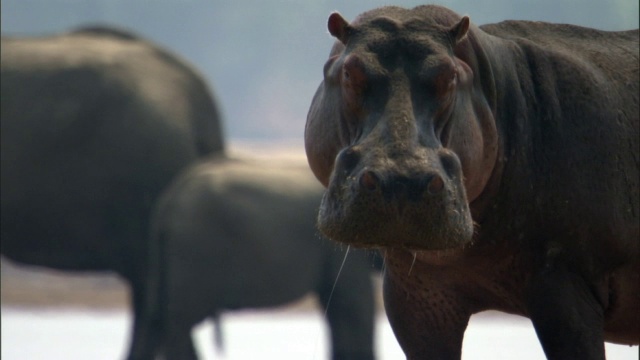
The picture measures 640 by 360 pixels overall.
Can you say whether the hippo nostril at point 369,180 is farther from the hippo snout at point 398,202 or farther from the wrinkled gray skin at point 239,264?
the wrinkled gray skin at point 239,264

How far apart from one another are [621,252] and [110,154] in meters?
6.09

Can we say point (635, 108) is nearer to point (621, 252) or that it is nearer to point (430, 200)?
point (621, 252)

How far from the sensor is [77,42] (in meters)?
10.8

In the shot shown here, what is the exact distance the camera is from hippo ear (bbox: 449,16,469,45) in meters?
4.22

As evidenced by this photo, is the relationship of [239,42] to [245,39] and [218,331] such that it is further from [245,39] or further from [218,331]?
[218,331]

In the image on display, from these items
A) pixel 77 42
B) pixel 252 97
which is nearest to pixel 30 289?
pixel 77 42

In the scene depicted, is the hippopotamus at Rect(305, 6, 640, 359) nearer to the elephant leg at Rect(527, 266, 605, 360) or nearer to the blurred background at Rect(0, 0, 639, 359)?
the elephant leg at Rect(527, 266, 605, 360)

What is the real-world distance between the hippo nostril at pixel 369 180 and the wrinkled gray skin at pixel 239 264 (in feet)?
17.6

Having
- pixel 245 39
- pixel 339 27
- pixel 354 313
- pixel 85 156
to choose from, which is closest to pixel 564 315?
pixel 339 27

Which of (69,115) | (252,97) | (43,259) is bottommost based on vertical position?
(252,97)

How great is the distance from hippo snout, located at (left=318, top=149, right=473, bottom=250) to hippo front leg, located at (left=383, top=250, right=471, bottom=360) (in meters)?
0.71

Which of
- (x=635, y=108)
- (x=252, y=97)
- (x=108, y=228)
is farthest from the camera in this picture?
(x=252, y=97)

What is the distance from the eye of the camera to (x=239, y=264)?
9406 millimetres

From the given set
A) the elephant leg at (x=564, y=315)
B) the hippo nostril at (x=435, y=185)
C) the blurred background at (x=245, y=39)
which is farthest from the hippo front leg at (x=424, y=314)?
the blurred background at (x=245, y=39)
